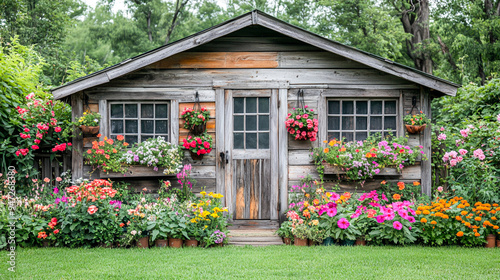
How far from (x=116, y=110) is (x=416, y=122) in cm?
497

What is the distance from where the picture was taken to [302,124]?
6051mm

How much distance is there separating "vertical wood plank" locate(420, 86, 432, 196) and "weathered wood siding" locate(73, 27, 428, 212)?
0.15 feet

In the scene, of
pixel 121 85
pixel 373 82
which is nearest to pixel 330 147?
pixel 373 82

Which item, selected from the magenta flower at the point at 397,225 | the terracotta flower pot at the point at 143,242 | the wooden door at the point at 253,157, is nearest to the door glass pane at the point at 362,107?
the wooden door at the point at 253,157

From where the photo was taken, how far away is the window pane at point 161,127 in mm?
6477

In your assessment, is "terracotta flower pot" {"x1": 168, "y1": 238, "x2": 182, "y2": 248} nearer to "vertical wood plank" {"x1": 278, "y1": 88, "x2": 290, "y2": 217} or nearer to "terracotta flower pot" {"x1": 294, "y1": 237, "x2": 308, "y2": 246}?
"terracotta flower pot" {"x1": 294, "y1": 237, "x2": 308, "y2": 246}

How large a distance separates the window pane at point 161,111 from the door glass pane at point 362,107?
326cm

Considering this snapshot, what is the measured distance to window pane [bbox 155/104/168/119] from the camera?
648 centimetres

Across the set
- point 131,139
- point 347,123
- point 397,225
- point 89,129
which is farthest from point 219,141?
point 397,225

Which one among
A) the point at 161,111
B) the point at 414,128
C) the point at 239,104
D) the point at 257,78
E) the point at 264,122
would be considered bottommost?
the point at 414,128

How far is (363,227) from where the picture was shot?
522cm

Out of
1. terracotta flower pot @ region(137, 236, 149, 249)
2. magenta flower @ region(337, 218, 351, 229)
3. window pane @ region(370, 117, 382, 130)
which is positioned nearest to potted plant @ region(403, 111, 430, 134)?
window pane @ region(370, 117, 382, 130)

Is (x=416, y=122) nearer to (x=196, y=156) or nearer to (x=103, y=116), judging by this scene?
(x=196, y=156)

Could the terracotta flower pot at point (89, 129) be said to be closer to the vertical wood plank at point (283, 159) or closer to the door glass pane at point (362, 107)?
the vertical wood plank at point (283, 159)
